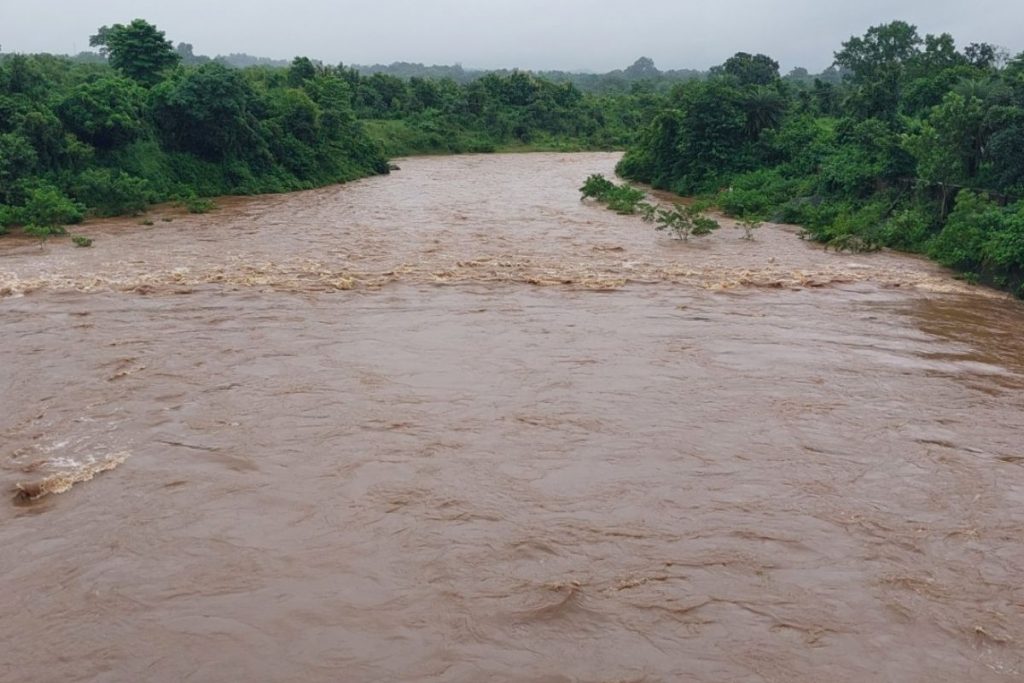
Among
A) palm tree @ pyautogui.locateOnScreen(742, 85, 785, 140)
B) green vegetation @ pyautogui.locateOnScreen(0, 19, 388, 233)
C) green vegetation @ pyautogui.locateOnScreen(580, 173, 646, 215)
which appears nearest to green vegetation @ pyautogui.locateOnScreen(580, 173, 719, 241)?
green vegetation @ pyautogui.locateOnScreen(580, 173, 646, 215)

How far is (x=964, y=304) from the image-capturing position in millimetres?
11445

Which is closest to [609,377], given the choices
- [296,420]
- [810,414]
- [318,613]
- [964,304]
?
[810,414]

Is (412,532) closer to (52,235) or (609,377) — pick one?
(609,377)

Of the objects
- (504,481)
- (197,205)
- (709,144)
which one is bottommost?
(504,481)

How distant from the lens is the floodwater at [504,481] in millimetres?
4277

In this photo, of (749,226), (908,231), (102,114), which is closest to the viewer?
(908,231)

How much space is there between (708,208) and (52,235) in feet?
46.6

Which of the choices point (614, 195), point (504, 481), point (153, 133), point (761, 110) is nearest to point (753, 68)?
point (761, 110)

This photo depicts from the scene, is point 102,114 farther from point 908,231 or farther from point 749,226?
point 908,231

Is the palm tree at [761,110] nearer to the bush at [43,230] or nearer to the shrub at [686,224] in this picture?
the shrub at [686,224]

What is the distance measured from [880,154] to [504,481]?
14.9 metres

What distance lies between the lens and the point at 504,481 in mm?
5969

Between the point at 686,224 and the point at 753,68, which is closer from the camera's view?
the point at 686,224

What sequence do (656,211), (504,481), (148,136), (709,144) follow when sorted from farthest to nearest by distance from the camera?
(709,144) → (148,136) → (656,211) → (504,481)
